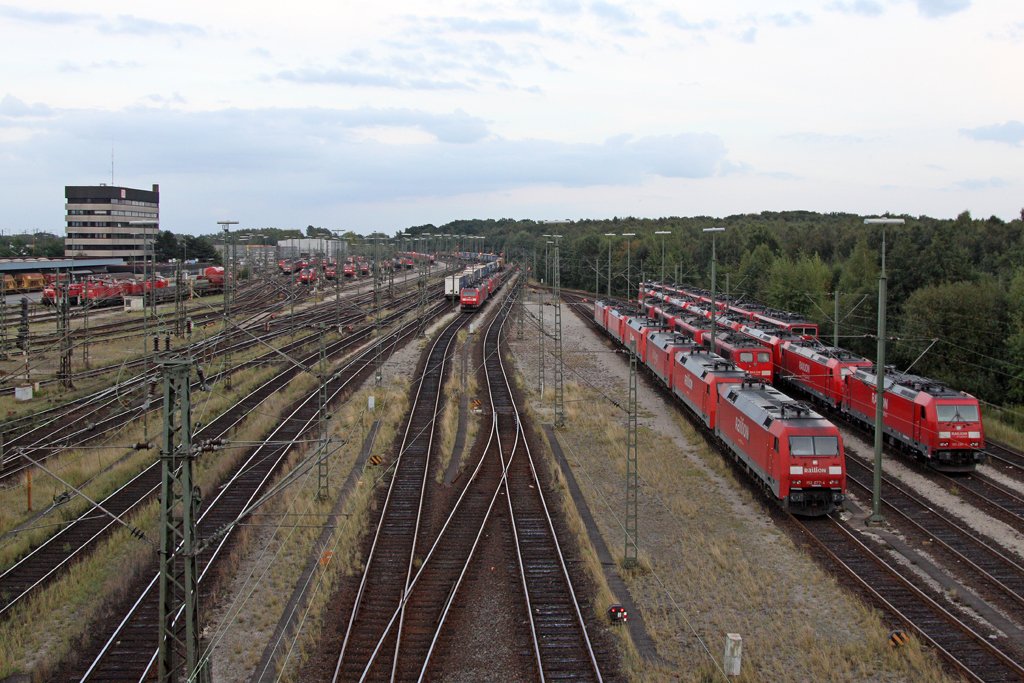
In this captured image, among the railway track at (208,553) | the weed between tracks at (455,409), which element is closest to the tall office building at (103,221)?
the weed between tracks at (455,409)

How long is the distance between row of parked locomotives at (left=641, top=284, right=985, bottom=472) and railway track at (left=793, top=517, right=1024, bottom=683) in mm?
5199

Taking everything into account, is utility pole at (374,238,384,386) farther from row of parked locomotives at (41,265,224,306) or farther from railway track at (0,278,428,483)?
row of parked locomotives at (41,265,224,306)

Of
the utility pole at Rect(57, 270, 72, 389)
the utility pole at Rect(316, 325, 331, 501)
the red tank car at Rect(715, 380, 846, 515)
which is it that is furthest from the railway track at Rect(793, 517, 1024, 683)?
the utility pole at Rect(57, 270, 72, 389)

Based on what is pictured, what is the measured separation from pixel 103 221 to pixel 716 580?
351 feet

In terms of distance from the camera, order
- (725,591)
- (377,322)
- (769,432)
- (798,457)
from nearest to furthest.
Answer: (725,591)
(798,457)
(769,432)
(377,322)

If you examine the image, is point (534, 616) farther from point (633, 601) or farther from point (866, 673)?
point (866, 673)

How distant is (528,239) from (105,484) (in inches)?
5259

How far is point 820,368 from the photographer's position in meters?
34.8

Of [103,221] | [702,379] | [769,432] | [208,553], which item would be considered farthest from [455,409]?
[103,221]

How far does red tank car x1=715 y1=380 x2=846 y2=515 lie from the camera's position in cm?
2131

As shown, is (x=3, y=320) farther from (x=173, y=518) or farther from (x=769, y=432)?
(x=173, y=518)

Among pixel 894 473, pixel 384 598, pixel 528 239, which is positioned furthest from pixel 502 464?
pixel 528 239

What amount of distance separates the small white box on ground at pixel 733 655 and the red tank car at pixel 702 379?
1539 cm

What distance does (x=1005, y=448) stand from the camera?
1167 inches
